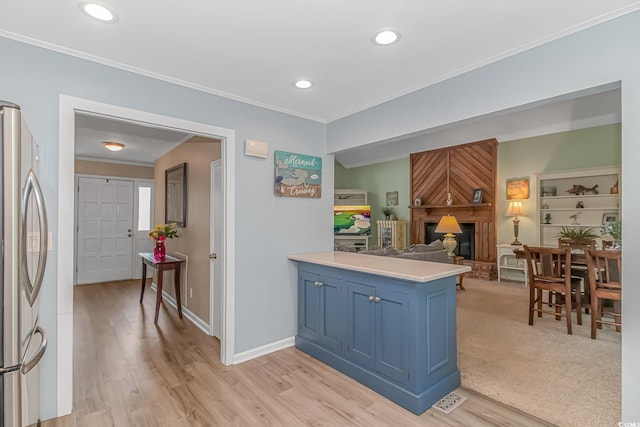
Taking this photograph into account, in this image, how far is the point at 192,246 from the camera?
4340 mm

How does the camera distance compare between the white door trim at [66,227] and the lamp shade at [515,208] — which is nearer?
the white door trim at [66,227]

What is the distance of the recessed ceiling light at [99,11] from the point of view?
1677 millimetres

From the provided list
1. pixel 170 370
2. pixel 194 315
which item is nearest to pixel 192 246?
pixel 194 315

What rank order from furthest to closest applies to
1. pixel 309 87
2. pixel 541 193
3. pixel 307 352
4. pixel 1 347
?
pixel 541 193 < pixel 307 352 < pixel 309 87 < pixel 1 347

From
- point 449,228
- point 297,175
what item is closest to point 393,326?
point 297,175

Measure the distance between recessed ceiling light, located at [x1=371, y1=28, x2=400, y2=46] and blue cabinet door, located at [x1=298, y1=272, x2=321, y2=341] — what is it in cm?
201

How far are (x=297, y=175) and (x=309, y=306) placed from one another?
135cm

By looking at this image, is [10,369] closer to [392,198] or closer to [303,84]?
[303,84]

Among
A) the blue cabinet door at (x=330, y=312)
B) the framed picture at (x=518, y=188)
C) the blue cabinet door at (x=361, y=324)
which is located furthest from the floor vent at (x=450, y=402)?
the framed picture at (x=518, y=188)

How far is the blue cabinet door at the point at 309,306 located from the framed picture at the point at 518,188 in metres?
5.23

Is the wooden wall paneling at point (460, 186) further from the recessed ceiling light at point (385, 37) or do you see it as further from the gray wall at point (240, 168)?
the recessed ceiling light at point (385, 37)

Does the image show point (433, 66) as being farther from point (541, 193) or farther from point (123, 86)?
point (541, 193)

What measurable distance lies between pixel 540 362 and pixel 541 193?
432 centimetres

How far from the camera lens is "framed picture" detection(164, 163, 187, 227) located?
4.62 m
